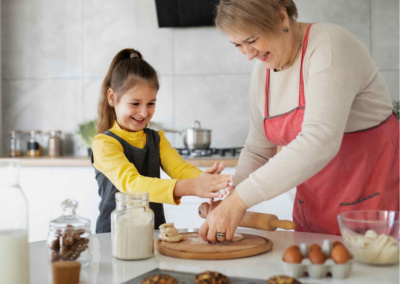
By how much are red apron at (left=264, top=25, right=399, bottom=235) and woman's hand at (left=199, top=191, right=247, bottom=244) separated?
1.14ft

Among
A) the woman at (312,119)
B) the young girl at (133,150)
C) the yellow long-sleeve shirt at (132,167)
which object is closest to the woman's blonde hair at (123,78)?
the young girl at (133,150)

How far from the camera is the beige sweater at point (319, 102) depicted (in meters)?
1.16

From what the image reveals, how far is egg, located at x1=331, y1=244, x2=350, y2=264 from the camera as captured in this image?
98cm

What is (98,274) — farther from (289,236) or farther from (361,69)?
(361,69)

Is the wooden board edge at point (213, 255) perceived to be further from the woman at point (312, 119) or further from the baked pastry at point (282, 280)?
the baked pastry at point (282, 280)

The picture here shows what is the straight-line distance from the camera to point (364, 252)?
3.50 feet

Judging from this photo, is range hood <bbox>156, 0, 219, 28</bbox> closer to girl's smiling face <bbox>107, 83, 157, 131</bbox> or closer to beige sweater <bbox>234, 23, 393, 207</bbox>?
girl's smiling face <bbox>107, 83, 157, 131</bbox>

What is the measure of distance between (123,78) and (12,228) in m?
0.91

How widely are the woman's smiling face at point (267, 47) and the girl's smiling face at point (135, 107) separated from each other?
44 centimetres

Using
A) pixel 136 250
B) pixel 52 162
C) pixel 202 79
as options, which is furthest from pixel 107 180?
pixel 202 79

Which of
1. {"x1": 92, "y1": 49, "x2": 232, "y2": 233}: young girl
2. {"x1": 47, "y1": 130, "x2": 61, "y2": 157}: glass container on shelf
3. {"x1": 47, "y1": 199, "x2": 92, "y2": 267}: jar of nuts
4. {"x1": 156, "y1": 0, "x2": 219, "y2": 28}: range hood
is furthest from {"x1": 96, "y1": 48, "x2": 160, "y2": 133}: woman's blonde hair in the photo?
{"x1": 47, "y1": 130, "x2": 61, "y2": 157}: glass container on shelf

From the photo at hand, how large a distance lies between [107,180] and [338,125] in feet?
2.73

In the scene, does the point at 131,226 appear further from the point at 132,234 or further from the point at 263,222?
the point at 263,222

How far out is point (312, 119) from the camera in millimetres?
1193
